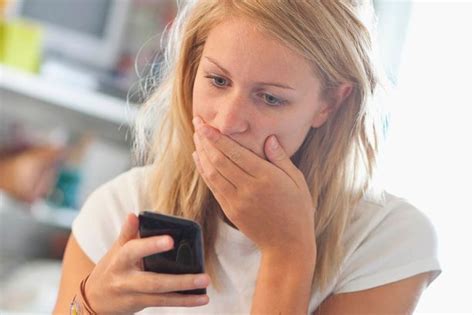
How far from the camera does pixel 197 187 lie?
28.7 inches

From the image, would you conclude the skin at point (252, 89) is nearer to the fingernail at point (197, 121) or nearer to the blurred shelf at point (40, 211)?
the fingernail at point (197, 121)

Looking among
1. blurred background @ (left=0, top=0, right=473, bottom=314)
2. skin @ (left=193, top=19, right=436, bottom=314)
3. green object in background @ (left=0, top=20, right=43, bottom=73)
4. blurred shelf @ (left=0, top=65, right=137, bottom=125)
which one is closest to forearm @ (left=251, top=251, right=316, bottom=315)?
skin @ (left=193, top=19, right=436, bottom=314)

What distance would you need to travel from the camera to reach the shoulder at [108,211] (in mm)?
763

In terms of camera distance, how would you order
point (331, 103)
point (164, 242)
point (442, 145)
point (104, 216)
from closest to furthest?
1. point (164, 242)
2. point (331, 103)
3. point (104, 216)
4. point (442, 145)

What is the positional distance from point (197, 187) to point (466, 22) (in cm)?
50

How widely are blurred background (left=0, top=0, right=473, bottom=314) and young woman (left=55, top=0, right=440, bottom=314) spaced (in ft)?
1.14

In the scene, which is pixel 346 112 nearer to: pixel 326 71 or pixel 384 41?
pixel 326 71

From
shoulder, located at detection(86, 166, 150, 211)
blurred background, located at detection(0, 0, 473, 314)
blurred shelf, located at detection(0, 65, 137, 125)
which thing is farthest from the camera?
blurred shelf, located at detection(0, 65, 137, 125)

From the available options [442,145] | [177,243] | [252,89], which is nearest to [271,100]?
[252,89]

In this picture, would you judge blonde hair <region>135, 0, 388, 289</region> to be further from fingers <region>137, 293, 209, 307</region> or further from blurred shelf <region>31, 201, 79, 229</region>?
blurred shelf <region>31, 201, 79, 229</region>

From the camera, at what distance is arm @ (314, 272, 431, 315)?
2.20 feet

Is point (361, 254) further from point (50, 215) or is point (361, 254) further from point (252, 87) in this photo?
point (50, 215)

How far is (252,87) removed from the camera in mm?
592

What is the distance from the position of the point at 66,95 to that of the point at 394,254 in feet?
3.62
